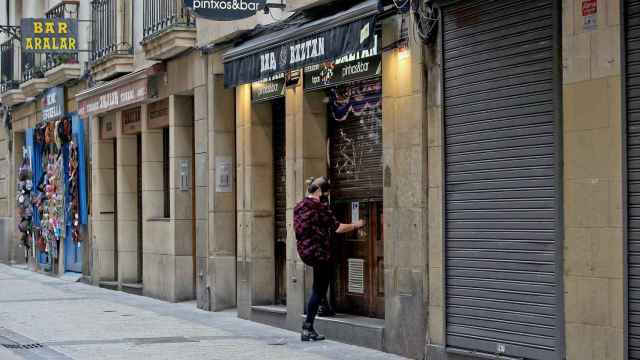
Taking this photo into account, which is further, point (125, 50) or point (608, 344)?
point (125, 50)

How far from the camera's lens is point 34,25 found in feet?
83.9

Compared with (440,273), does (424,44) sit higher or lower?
higher

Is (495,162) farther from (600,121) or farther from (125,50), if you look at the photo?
(125,50)

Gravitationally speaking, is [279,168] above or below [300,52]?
below

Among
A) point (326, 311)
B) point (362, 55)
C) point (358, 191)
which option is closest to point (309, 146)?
point (358, 191)

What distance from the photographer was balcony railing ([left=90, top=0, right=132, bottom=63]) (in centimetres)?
2306

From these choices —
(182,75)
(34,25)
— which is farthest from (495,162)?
(34,25)

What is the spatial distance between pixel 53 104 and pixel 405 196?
53.8ft

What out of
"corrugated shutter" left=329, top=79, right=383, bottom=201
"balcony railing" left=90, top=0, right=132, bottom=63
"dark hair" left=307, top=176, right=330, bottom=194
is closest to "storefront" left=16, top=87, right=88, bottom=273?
"balcony railing" left=90, top=0, right=132, bottom=63

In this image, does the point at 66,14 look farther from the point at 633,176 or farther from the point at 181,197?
the point at 633,176

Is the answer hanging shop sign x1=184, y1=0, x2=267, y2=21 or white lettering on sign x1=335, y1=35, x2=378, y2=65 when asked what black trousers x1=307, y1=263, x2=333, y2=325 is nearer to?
white lettering on sign x1=335, y1=35, x2=378, y2=65

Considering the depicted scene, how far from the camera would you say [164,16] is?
20.3 m

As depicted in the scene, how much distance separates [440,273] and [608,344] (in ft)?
9.11

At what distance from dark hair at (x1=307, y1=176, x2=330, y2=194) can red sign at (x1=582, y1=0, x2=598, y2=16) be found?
4881 millimetres
